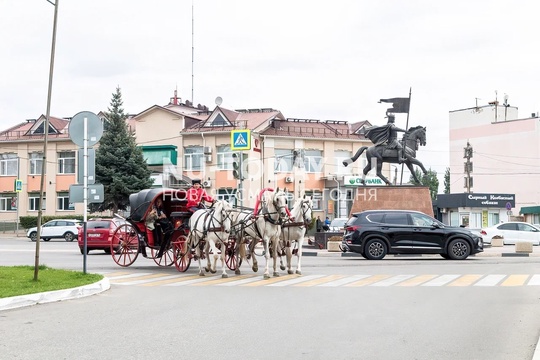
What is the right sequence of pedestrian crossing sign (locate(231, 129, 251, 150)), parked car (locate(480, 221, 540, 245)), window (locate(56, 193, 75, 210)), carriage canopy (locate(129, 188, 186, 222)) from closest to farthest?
carriage canopy (locate(129, 188, 186, 222)) → pedestrian crossing sign (locate(231, 129, 251, 150)) → parked car (locate(480, 221, 540, 245)) → window (locate(56, 193, 75, 210))

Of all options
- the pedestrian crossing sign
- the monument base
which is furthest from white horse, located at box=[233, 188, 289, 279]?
the pedestrian crossing sign

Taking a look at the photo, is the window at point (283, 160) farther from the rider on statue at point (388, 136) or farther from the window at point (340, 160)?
the rider on statue at point (388, 136)

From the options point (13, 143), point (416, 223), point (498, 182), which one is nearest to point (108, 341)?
point (416, 223)

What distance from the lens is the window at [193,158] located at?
2402 inches

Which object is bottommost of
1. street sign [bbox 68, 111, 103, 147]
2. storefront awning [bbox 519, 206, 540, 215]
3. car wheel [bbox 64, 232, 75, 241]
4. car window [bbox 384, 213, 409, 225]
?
car wheel [bbox 64, 232, 75, 241]

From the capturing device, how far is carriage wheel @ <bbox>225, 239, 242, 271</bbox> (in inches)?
753

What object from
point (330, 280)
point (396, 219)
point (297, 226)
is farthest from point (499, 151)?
point (330, 280)

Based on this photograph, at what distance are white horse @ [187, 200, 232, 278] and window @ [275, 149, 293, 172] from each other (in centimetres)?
4158

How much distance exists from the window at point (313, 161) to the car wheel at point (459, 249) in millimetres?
36508

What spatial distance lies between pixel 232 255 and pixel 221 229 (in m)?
2.12

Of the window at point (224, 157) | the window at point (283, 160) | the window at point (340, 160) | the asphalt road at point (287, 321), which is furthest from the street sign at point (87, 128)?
the window at point (340, 160)

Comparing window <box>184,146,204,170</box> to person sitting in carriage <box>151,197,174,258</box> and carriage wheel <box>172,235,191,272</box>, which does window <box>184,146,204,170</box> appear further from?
carriage wheel <box>172,235,191,272</box>

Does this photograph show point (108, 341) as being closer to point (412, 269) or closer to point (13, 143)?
point (412, 269)

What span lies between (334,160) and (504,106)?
→ 36098mm
